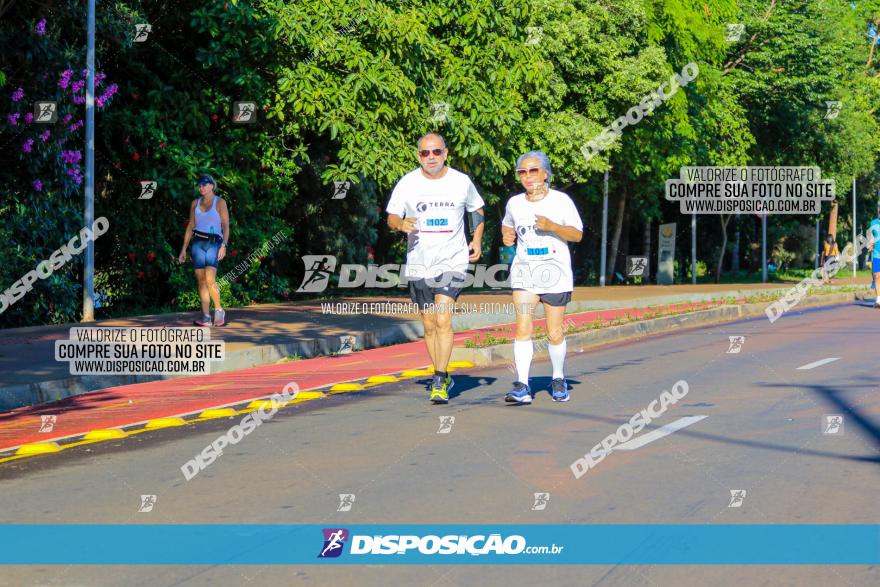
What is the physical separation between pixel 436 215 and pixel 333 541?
492 cm

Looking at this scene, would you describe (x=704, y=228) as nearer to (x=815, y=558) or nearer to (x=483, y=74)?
(x=483, y=74)

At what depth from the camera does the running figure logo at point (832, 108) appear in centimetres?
4228

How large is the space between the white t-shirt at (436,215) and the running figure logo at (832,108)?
113 ft

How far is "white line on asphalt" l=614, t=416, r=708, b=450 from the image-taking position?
8430 mm

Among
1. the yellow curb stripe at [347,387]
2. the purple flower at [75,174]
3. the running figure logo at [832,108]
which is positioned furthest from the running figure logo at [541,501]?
the running figure logo at [832,108]

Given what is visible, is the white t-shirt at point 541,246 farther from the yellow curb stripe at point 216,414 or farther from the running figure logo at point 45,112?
the running figure logo at point 45,112

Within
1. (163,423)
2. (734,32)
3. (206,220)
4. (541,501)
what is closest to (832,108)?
(734,32)

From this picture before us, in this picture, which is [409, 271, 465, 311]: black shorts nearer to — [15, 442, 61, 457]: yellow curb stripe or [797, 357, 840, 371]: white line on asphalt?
[15, 442, 61, 457]: yellow curb stripe

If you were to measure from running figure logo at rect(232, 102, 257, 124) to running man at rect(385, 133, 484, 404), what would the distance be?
11.6m

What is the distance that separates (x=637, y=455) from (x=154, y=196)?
1446 centimetres

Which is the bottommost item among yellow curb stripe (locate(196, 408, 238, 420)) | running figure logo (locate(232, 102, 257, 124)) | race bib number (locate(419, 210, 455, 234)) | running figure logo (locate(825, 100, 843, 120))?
yellow curb stripe (locate(196, 408, 238, 420))

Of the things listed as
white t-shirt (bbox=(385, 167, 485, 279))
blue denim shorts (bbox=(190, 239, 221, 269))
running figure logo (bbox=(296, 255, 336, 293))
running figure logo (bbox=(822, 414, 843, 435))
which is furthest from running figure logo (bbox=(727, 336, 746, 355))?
running figure logo (bbox=(296, 255, 336, 293))

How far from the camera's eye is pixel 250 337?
16.2m

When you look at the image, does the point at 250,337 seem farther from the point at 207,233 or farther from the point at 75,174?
the point at 75,174
